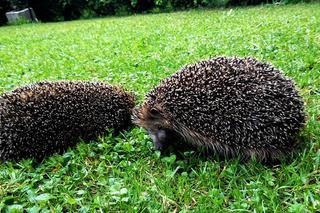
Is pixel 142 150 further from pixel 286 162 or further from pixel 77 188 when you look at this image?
pixel 286 162

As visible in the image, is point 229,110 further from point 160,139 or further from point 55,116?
point 55,116

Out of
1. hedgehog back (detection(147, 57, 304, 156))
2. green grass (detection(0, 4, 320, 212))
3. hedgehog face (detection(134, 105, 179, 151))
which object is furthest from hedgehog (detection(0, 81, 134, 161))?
hedgehog back (detection(147, 57, 304, 156))

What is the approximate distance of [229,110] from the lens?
9.87 feet

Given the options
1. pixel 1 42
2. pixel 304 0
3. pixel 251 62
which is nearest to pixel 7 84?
pixel 251 62

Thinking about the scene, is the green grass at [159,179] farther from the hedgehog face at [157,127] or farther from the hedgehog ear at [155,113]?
the hedgehog ear at [155,113]

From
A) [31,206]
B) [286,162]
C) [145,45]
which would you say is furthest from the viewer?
[145,45]

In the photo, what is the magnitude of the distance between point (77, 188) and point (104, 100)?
48.6 inches

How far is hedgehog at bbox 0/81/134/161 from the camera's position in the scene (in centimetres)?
353

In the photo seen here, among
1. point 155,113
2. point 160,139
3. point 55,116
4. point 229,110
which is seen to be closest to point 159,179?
point 160,139

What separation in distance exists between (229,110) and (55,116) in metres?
1.81

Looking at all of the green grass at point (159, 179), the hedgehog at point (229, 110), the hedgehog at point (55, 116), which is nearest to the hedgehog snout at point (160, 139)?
the hedgehog at point (229, 110)

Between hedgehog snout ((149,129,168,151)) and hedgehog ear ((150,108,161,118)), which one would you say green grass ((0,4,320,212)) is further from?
hedgehog ear ((150,108,161,118))

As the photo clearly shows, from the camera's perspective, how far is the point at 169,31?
402 inches

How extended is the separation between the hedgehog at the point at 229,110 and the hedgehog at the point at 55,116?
0.66m
